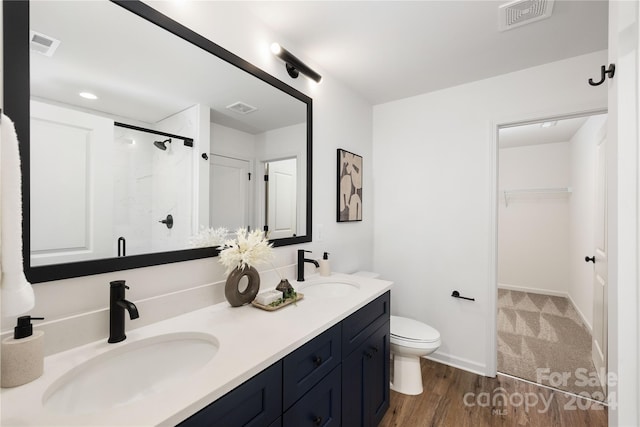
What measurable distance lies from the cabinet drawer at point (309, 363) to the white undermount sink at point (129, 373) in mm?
272

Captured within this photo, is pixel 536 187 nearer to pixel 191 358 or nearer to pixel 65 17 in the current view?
pixel 191 358

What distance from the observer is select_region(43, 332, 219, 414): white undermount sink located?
2.51 ft

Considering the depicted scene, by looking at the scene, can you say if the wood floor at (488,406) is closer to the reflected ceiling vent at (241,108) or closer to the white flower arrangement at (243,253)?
the white flower arrangement at (243,253)

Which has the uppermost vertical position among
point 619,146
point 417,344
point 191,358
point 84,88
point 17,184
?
point 84,88

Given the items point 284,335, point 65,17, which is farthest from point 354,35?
point 284,335

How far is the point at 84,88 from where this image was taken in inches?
37.0

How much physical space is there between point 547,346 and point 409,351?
1710 mm

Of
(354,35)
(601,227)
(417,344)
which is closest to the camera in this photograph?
(354,35)

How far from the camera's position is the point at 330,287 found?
70.9 inches

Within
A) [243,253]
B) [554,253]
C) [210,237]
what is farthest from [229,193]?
[554,253]

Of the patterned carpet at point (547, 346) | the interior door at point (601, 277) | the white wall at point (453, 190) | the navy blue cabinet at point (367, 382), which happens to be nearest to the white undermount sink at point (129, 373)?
the navy blue cabinet at point (367, 382)

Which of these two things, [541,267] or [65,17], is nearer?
[65,17]

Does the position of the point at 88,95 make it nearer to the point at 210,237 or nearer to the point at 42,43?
the point at 42,43

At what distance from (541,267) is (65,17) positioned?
564 centimetres
